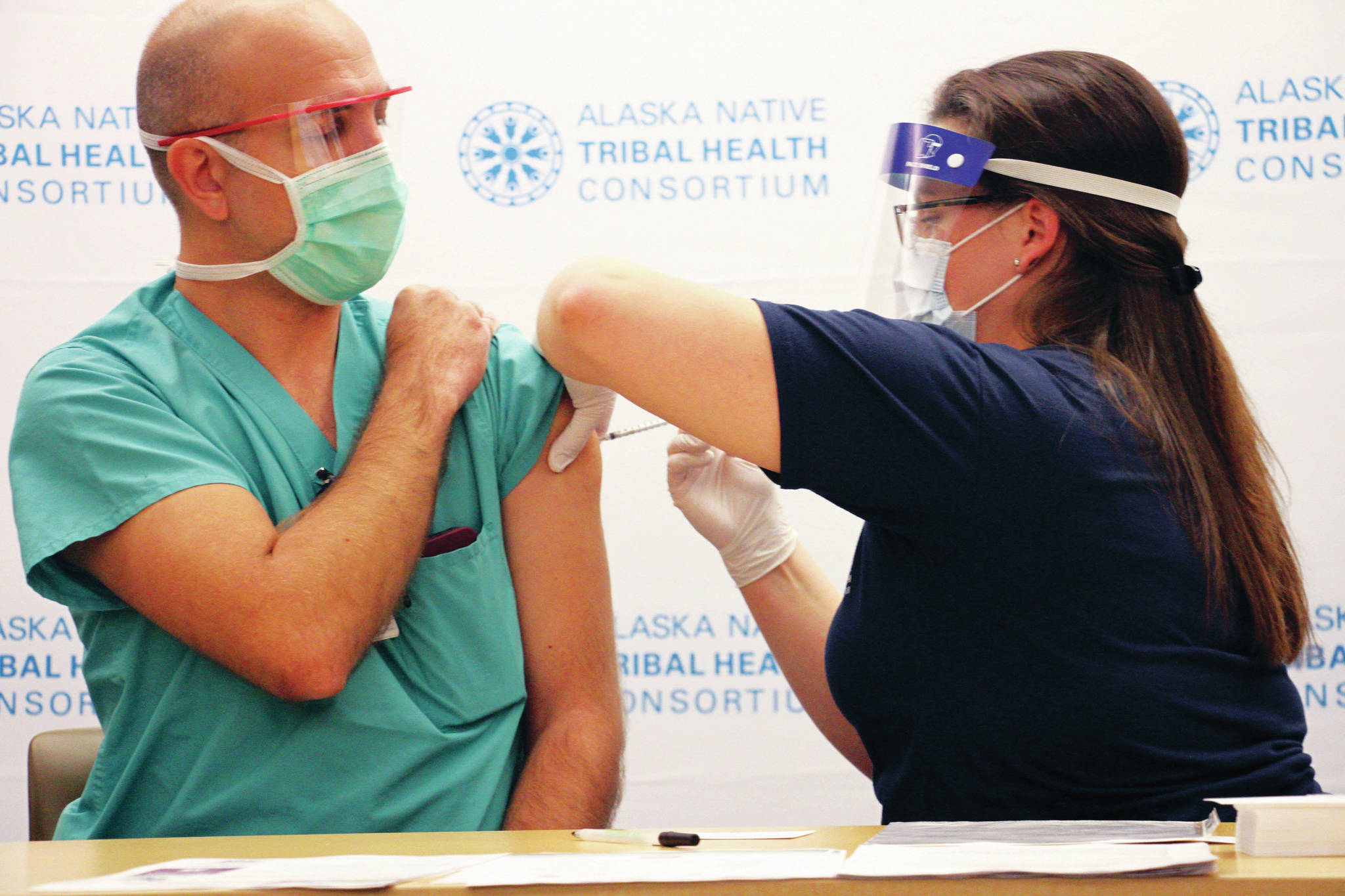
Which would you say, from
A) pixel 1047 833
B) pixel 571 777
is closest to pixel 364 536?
pixel 571 777

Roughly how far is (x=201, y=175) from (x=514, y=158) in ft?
3.34

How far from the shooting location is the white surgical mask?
50.6 inches

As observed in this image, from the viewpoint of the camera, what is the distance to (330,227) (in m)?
1.29

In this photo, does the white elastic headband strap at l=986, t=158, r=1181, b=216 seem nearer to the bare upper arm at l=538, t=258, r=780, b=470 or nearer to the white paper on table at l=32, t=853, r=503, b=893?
the bare upper arm at l=538, t=258, r=780, b=470

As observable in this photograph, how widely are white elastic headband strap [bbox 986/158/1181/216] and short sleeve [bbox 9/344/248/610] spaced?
87cm

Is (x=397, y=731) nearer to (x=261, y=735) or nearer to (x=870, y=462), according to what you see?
(x=261, y=735)

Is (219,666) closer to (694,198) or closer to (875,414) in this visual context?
(875,414)

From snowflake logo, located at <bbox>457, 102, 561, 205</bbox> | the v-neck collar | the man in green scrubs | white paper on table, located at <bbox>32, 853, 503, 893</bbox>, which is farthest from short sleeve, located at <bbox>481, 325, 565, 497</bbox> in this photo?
snowflake logo, located at <bbox>457, 102, 561, 205</bbox>

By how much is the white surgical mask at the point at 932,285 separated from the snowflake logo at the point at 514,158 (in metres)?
1.07

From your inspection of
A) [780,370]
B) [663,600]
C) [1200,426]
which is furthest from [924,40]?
[780,370]

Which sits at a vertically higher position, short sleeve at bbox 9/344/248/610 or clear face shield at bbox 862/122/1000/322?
clear face shield at bbox 862/122/1000/322

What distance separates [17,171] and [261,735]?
167cm

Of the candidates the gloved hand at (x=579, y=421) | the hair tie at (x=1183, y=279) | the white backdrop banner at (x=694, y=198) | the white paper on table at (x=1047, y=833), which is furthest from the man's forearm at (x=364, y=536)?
the white backdrop banner at (x=694, y=198)

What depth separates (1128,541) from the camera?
3.32ft
